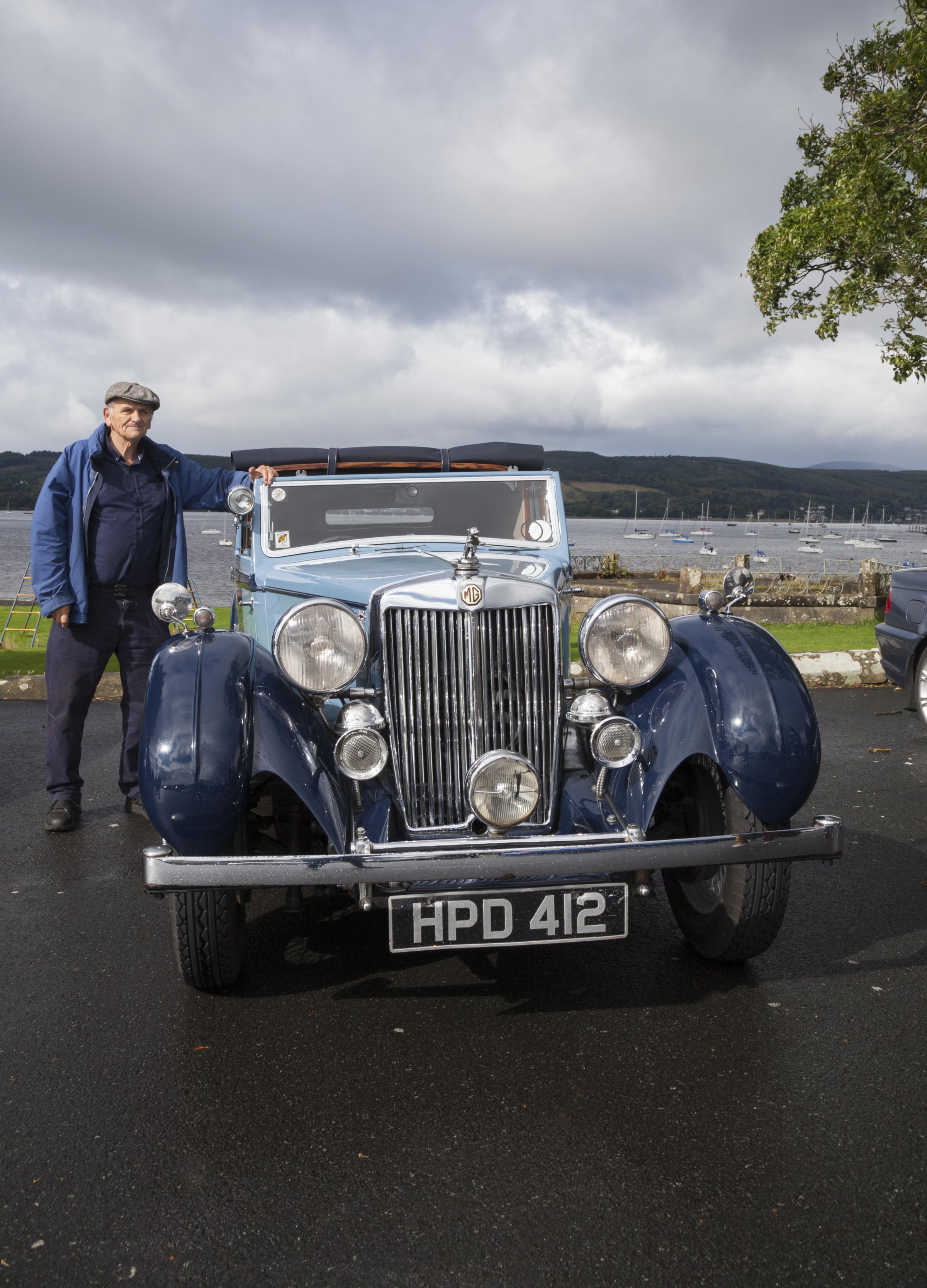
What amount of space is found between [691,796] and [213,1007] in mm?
1830

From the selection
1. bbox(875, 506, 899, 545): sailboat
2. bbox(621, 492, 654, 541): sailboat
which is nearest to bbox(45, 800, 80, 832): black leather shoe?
bbox(621, 492, 654, 541): sailboat

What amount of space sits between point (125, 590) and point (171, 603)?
64.4 inches

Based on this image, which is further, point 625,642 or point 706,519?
point 706,519

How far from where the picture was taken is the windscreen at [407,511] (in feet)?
14.2

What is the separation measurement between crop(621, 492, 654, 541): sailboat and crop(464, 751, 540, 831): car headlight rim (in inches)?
4516

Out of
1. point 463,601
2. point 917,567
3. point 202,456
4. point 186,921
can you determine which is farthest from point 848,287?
point 202,456

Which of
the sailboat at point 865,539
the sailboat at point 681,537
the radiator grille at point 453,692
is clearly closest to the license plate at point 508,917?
the radiator grille at point 453,692

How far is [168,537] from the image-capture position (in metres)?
4.80

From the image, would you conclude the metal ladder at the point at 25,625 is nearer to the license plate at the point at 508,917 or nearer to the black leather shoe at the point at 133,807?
the black leather shoe at the point at 133,807

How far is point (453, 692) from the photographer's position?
3.03m

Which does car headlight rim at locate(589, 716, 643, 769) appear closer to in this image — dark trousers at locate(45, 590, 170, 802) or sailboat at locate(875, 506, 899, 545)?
dark trousers at locate(45, 590, 170, 802)

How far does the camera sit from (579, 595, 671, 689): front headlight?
10.2 feet

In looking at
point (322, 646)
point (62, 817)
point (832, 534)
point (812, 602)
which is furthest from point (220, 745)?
point (832, 534)

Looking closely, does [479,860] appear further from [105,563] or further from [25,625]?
[25,625]
